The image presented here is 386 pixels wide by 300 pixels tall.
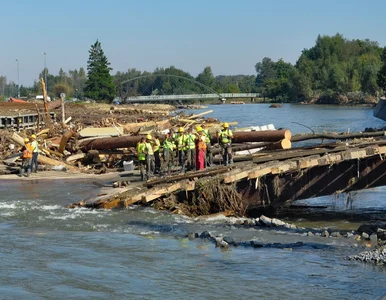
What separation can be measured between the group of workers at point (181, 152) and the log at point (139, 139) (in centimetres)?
275

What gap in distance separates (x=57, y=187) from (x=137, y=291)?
11.7 meters

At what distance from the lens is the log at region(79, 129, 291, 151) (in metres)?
26.2

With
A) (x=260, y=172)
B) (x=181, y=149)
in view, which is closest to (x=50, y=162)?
(x=181, y=149)

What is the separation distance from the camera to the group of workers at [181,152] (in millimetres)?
22094

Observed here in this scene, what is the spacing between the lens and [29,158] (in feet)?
82.3

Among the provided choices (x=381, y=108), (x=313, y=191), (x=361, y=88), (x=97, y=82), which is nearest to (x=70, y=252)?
(x=313, y=191)

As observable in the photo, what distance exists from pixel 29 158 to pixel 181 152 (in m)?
5.67

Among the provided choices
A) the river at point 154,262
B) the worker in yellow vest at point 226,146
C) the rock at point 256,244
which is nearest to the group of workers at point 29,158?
the river at point 154,262

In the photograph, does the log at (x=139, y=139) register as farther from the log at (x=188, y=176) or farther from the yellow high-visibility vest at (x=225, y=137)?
the log at (x=188, y=176)

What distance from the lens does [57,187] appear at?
22797 mm

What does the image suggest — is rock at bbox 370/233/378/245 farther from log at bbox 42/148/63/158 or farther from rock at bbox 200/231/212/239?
log at bbox 42/148/63/158

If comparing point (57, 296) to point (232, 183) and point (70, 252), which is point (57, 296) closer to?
point (70, 252)

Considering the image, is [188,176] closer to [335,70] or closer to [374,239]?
[374,239]

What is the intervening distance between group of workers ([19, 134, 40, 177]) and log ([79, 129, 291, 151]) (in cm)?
306
